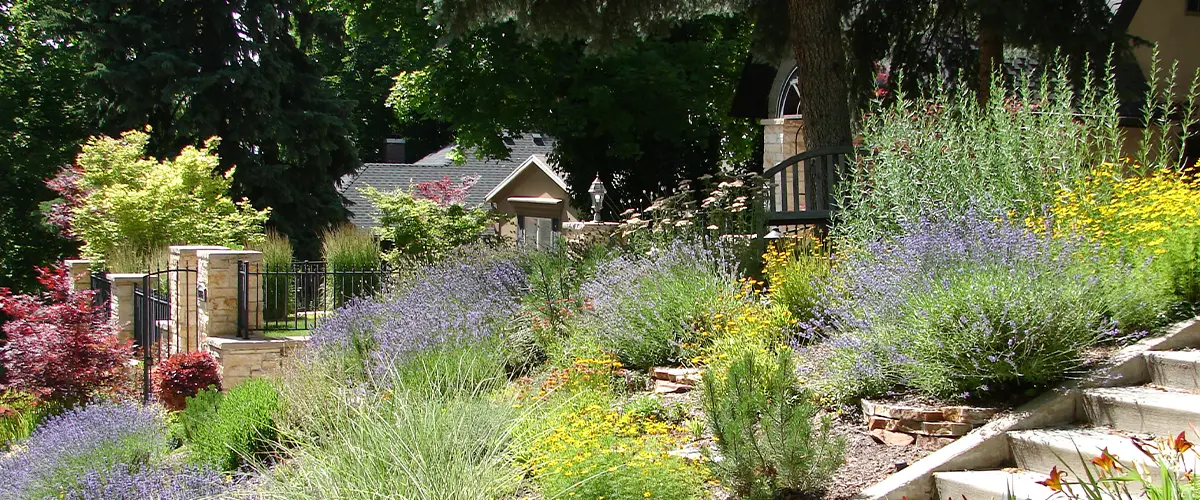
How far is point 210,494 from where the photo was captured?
5598 millimetres

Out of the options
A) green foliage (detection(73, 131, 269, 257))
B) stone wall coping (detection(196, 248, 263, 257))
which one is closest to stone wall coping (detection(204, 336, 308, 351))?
stone wall coping (detection(196, 248, 263, 257))

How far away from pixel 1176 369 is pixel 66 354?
1027 centimetres

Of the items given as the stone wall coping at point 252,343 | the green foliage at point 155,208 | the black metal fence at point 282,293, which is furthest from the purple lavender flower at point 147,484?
the green foliage at point 155,208

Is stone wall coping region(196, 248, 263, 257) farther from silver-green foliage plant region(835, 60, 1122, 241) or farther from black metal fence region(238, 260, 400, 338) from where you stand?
silver-green foliage plant region(835, 60, 1122, 241)

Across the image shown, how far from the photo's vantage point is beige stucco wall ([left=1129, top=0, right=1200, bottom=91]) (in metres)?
14.1

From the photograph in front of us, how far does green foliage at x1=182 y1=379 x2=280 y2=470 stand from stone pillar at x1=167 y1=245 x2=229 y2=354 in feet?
14.2

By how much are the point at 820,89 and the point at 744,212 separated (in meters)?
1.96

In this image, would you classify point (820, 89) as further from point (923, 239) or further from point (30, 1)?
point (30, 1)

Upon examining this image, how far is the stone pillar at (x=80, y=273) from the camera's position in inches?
571

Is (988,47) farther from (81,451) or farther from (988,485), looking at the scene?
(81,451)

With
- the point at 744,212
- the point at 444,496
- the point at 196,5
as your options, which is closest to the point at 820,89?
the point at 744,212

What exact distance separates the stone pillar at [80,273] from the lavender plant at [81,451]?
24.2ft

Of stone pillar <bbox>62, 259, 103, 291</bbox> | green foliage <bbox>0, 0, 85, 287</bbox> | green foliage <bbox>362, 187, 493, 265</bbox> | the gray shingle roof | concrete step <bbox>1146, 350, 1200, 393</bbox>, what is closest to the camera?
concrete step <bbox>1146, 350, 1200, 393</bbox>

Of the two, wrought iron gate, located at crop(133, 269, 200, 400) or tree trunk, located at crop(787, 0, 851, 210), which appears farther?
wrought iron gate, located at crop(133, 269, 200, 400)
